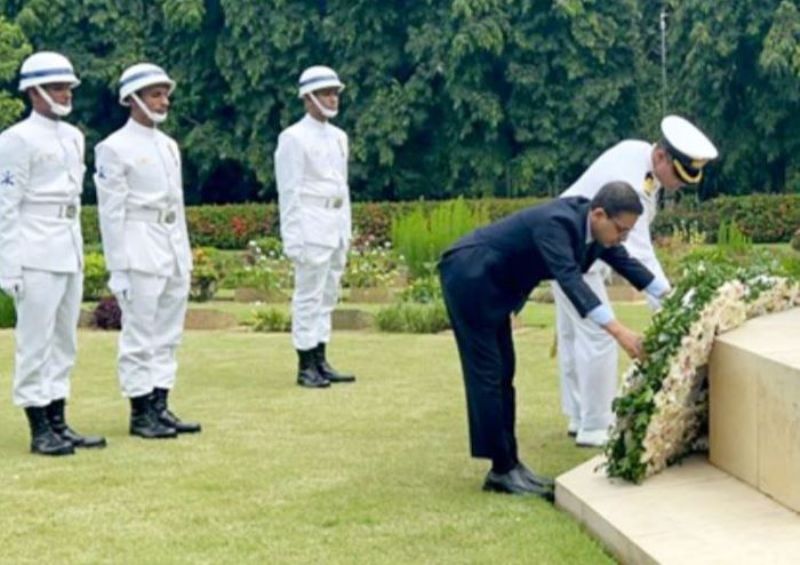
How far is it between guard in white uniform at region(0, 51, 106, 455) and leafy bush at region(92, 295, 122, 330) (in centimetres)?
672

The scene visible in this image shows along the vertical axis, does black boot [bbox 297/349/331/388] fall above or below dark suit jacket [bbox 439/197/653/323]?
below

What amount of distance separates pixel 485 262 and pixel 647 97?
84.0 ft

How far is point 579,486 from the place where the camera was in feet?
19.4

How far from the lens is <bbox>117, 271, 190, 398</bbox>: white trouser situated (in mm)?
7938

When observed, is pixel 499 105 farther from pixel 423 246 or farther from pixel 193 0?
pixel 423 246

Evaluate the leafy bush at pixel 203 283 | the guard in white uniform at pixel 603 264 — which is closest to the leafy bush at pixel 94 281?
the leafy bush at pixel 203 283

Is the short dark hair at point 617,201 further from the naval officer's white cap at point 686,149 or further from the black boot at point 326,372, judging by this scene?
the black boot at point 326,372

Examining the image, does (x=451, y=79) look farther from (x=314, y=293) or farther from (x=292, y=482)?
(x=292, y=482)

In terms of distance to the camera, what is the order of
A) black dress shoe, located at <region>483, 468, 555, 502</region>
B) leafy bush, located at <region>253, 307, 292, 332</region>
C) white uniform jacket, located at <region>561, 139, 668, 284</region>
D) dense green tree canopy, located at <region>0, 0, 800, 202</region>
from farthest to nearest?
dense green tree canopy, located at <region>0, 0, 800, 202</region>
leafy bush, located at <region>253, 307, 292, 332</region>
white uniform jacket, located at <region>561, 139, 668, 284</region>
black dress shoe, located at <region>483, 468, 555, 502</region>

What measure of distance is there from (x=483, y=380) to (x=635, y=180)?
4.80 ft

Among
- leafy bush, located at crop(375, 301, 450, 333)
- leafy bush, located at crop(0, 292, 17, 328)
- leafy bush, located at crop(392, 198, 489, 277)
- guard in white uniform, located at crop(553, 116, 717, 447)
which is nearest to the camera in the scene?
guard in white uniform, located at crop(553, 116, 717, 447)

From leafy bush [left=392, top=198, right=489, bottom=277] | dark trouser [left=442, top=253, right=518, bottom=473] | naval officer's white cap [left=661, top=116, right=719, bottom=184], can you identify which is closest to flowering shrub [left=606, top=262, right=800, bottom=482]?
dark trouser [left=442, top=253, right=518, bottom=473]

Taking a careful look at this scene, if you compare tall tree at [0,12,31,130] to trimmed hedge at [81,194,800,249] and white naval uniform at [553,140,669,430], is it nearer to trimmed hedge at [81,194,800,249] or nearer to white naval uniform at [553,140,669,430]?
trimmed hedge at [81,194,800,249]

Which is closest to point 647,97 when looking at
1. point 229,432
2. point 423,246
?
point 423,246
